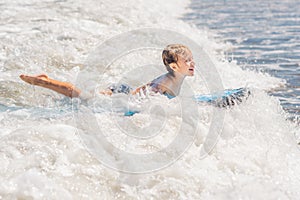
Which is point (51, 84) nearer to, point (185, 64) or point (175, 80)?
point (175, 80)

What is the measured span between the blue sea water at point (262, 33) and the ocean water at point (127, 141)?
0.89 m

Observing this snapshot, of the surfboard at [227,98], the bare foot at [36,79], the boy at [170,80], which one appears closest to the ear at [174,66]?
the boy at [170,80]

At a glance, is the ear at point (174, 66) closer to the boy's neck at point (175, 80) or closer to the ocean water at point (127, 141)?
the boy's neck at point (175, 80)

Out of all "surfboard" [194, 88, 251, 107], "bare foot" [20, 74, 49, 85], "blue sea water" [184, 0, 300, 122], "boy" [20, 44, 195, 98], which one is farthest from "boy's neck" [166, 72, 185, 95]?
"blue sea water" [184, 0, 300, 122]

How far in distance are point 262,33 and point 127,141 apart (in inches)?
403

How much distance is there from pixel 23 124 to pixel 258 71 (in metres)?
5.72

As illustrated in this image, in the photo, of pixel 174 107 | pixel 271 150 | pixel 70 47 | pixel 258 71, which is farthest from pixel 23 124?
pixel 258 71

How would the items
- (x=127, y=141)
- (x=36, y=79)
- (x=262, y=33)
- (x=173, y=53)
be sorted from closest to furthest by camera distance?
(x=127, y=141) → (x=36, y=79) → (x=173, y=53) → (x=262, y=33)

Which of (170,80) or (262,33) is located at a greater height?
(170,80)

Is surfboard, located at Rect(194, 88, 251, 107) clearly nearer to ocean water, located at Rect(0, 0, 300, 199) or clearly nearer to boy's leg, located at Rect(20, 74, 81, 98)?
ocean water, located at Rect(0, 0, 300, 199)

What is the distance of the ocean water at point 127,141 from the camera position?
3.98 metres

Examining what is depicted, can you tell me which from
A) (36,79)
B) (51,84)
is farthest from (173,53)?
(36,79)

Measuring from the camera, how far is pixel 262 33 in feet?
46.4

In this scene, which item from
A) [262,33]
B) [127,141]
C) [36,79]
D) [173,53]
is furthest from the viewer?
[262,33]
